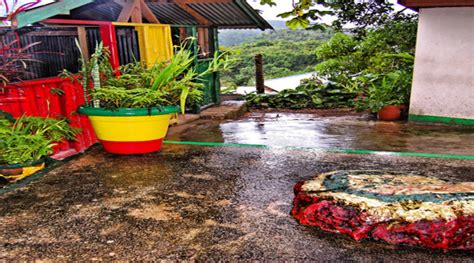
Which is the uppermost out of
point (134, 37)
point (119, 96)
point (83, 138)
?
point (134, 37)

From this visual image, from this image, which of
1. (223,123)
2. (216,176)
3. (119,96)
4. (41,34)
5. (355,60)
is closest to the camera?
(216,176)

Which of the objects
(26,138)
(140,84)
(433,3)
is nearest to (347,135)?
(433,3)

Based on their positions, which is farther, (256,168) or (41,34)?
(41,34)

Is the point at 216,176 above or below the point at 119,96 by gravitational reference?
below

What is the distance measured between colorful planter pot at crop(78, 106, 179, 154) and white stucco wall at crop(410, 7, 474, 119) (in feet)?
18.5

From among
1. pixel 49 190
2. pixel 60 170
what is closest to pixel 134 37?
pixel 60 170

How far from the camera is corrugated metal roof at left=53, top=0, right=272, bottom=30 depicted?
7223 millimetres

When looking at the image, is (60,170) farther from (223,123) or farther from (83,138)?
(223,123)

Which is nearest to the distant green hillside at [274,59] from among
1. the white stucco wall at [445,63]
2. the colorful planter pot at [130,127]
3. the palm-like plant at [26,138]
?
the white stucco wall at [445,63]

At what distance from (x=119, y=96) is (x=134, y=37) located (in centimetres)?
301

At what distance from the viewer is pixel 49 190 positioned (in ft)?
10.8

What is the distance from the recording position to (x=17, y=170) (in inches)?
136

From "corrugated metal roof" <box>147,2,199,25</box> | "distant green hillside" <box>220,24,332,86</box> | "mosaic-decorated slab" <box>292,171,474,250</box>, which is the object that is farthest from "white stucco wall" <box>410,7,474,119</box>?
"distant green hillside" <box>220,24,332,86</box>

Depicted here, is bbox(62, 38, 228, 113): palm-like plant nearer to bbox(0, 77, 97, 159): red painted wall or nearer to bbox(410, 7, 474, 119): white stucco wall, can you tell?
bbox(0, 77, 97, 159): red painted wall
